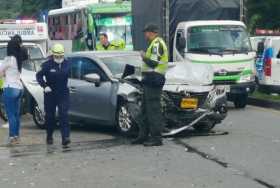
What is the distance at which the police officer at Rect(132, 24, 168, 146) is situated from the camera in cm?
1259

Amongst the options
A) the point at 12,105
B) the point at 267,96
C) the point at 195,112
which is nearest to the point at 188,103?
the point at 195,112

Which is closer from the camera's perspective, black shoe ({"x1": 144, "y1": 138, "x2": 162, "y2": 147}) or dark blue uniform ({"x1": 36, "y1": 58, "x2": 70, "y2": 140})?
black shoe ({"x1": 144, "y1": 138, "x2": 162, "y2": 147})

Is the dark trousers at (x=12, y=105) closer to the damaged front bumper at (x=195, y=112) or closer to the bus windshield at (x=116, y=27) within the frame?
the damaged front bumper at (x=195, y=112)

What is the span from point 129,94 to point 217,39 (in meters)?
6.95

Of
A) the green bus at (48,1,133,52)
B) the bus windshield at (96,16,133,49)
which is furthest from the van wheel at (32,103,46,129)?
the bus windshield at (96,16,133,49)

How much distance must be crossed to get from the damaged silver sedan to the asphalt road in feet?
1.08

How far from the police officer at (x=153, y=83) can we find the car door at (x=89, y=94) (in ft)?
4.82

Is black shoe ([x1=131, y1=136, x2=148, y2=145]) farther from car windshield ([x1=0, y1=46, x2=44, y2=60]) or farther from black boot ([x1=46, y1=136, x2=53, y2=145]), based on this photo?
car windshield ([x1=0, y1=46, x2=44, y2=60])

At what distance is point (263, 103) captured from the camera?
21.0 m

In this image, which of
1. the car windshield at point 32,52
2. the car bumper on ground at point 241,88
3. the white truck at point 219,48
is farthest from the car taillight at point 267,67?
the car windshield at point 32,52

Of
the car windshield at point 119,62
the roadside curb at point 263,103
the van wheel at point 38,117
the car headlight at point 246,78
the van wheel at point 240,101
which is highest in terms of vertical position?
the car windshield at point 119,62

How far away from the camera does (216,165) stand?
34.9 feet

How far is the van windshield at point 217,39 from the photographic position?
19.8 metres

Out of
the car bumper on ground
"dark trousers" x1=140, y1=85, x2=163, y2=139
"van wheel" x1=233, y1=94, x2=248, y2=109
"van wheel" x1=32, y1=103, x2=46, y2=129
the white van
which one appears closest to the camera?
"dark trousers" x1=140, y1=85, x2=163, y2=139
